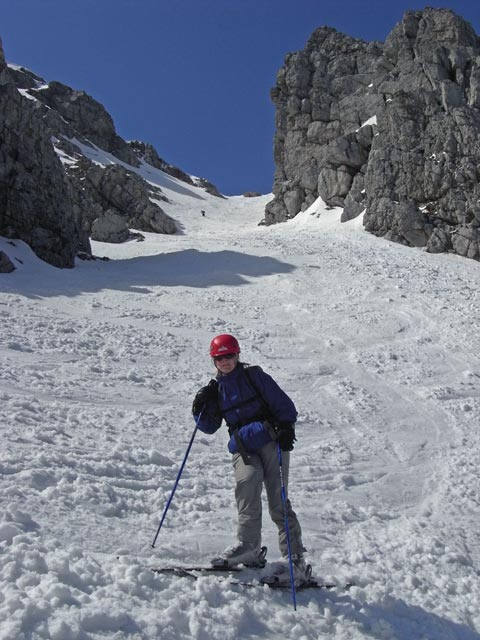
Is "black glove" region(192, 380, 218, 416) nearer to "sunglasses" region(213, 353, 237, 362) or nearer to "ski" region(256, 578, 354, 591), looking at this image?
"sunglasses" region(213, 353, 237, 362)

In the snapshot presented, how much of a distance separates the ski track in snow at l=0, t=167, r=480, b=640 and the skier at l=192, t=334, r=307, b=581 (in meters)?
0.43

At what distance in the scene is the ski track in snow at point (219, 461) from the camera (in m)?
4.21

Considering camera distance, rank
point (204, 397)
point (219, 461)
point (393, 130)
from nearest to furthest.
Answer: point (204, 397) → point (219, 461) → point (393, 130)

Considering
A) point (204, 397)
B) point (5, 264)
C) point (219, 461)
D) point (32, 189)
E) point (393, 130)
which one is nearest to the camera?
point (204, 397)

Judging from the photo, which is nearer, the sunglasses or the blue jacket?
the blue jacket

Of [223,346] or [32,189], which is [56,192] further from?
[223,346]

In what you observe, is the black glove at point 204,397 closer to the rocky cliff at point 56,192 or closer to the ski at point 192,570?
the ski at point 192,570

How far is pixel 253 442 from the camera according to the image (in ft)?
15.8

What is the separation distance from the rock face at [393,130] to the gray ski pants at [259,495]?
30123 millimetres

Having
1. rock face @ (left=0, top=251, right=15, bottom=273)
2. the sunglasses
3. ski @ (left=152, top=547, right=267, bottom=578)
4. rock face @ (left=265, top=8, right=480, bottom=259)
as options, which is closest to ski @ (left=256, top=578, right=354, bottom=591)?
ski @ (left=152, top=547, right=267, bottom=578)

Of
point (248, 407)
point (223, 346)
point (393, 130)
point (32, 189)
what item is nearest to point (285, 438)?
point (248, 407)

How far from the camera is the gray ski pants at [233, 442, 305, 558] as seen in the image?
479 centimetres

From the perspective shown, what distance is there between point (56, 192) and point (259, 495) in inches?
1120

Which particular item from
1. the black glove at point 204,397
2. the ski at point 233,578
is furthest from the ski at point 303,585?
the black glove at point 204,397
